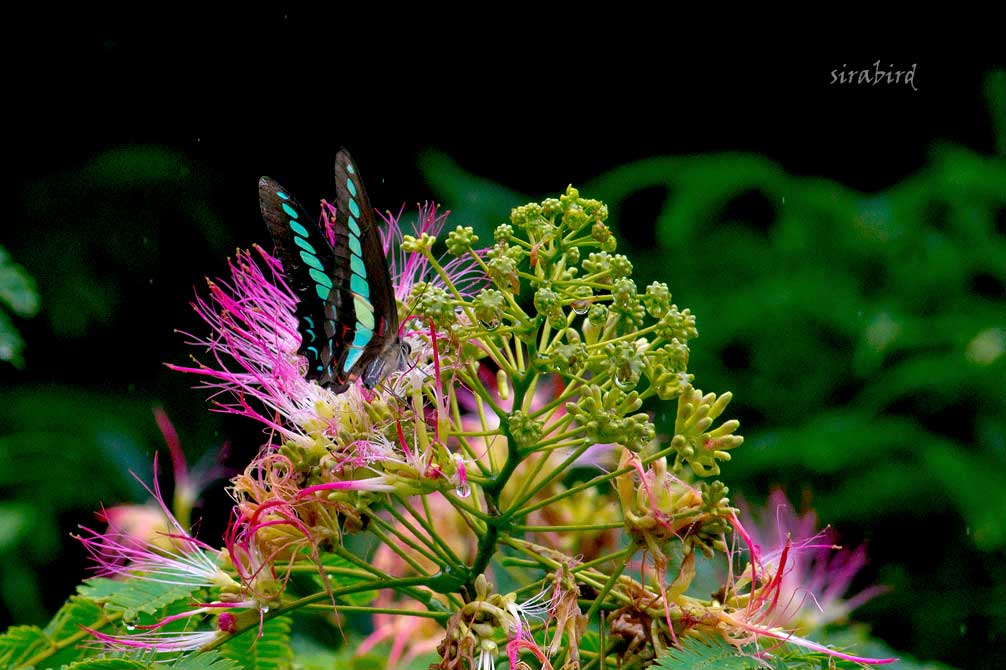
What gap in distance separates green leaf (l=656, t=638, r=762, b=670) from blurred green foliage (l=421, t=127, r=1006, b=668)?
72.6 inches

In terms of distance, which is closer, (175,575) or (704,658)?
(704,658)

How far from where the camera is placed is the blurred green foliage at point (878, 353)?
319cm

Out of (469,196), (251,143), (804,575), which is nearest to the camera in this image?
(804,575)

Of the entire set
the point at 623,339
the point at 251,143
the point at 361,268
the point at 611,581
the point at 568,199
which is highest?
the point at 251,143

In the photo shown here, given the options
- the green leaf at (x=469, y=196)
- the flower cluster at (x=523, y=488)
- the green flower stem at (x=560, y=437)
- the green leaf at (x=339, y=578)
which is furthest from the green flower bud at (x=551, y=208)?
the green leaf at (x=469, y=196)

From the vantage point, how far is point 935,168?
3.49 metres

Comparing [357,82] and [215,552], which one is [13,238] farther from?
[215,552]

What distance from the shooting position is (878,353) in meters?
3.18

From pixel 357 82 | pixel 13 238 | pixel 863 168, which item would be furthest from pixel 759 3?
pixel 13 238

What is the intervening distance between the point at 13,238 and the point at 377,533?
322 cm

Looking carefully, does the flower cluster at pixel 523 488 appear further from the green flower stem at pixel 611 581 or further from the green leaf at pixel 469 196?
the green leaf at pixel 469 196

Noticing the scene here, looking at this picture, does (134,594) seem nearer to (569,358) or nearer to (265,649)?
(265,649)

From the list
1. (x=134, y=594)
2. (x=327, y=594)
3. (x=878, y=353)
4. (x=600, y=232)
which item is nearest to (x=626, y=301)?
(x=600, y=232)

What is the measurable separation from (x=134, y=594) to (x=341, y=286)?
59 centimetres
